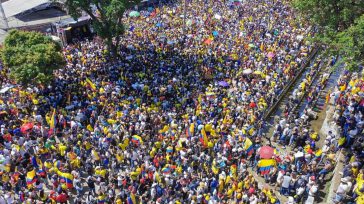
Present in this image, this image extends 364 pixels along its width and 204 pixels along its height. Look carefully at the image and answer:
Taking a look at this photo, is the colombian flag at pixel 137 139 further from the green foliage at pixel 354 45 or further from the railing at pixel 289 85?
the green foliage at pixel 354 45

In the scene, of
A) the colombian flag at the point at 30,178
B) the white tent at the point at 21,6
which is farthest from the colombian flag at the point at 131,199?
the white tent at the point at 21,6

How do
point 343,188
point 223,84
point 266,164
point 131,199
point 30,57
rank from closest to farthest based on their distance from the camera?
point 343,188 → point 131,199 → point 266,164 → point 30,57 → point 223,84

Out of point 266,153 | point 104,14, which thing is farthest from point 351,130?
point 104,14

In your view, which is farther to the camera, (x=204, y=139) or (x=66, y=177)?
(x=204, y=139)

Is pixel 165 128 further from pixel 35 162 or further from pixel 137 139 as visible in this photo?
pixel 35 162

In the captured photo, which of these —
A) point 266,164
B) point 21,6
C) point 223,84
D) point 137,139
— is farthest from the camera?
point 21,6

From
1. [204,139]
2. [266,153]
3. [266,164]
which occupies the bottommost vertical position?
[266,164]

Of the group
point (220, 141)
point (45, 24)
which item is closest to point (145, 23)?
point (45, 24)

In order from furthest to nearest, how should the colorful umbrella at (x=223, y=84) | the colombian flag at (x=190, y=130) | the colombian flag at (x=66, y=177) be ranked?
the colorful umbrella at (x=223, y=84) → the colombian flag at (x=190, y=130) → the colombian flag at (x=66, y=177)
